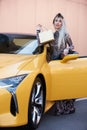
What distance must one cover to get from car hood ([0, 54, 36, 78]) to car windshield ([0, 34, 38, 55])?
1.17ft

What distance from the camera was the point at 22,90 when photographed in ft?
21.3

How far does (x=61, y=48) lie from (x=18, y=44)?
0.79 meters

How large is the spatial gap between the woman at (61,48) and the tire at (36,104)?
0.97 metres

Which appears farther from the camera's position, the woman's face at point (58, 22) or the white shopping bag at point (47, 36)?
the woman's face at point (58, 22)

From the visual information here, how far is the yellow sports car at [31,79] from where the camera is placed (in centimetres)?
643

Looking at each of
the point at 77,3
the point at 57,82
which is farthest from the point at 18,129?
the point at 77,3

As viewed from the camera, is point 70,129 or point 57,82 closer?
point 70,129

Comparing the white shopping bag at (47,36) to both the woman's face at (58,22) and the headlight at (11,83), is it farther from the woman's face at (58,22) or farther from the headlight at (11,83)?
the headlight at (11,83)

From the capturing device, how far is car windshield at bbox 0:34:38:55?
26.1 feet

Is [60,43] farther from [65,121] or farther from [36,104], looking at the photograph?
[36,104]

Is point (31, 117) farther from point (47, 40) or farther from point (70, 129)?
point (47, 40)

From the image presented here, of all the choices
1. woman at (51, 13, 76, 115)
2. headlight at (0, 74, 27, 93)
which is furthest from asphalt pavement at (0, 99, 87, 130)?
headlight at (0, 74, 27, 93)

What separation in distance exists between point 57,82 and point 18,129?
1134mm

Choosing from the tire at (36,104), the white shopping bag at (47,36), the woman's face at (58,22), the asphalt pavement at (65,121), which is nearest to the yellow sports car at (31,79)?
the tire at (36,104)
